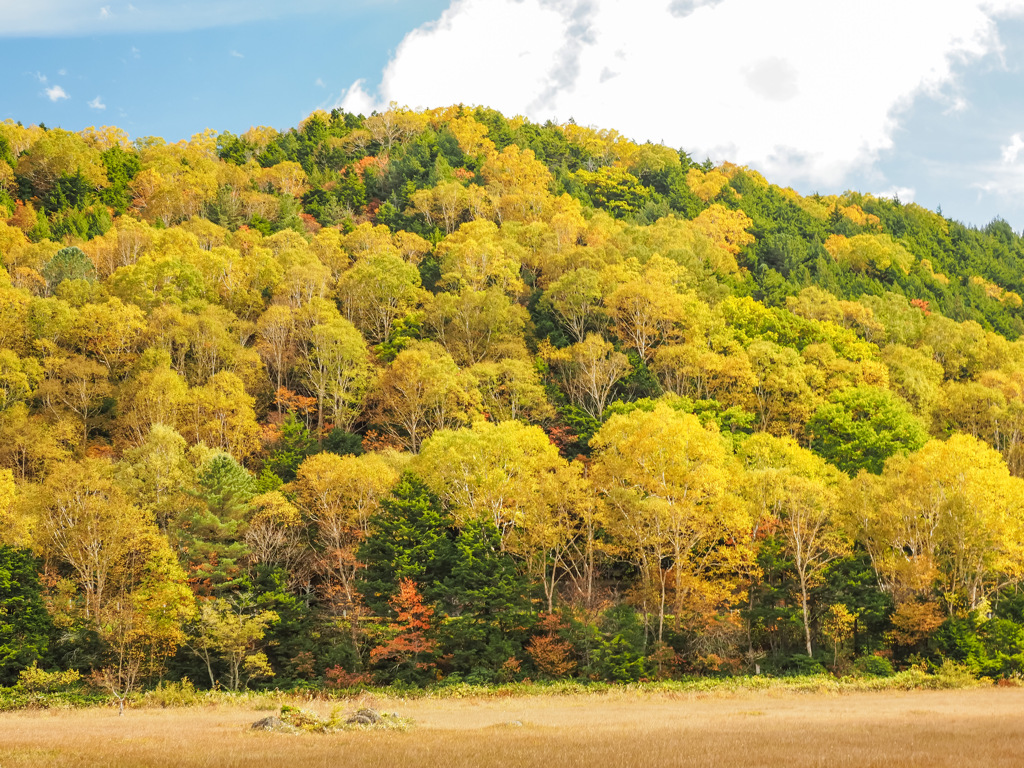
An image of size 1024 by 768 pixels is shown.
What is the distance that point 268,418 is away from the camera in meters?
67.6

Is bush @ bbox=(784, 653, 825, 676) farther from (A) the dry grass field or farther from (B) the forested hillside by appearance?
(A) the dry grass field

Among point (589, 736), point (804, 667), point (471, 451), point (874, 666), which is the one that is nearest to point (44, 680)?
point (471, 451)

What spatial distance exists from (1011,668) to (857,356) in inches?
1636

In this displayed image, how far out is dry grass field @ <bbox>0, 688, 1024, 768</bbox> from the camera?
61.3ft

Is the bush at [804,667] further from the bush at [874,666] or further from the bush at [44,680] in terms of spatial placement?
the bush at [44,680]

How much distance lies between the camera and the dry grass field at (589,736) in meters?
18.7

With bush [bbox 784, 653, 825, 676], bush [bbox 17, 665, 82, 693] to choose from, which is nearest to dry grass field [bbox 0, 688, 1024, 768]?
bush [bbox 17, 665, 82, 693]

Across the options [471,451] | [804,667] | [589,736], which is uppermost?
[471,451]

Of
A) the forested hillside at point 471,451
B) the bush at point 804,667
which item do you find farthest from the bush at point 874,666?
the bush at point 804,667

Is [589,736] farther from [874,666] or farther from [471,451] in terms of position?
[471,451]

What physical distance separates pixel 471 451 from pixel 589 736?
2667 centimetres

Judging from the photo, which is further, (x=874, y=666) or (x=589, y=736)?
(x=874, y=666)

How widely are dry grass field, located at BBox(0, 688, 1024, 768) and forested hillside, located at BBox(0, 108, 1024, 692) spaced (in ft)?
28.7

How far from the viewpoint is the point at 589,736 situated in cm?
2339
